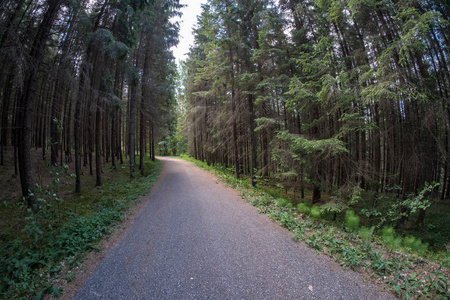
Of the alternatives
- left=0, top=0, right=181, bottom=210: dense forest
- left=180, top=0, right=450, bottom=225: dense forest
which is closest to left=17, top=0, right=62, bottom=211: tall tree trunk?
left=0, top=0, right=181, bottom=210: dense forest

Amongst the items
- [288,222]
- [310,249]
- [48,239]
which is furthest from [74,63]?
[310,249]

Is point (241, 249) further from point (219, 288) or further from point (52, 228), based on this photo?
point (52, 228)

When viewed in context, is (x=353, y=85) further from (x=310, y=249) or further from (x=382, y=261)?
(x=310, y=249)

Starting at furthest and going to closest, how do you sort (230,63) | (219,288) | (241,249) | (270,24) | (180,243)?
1. (230,63)
2. (270,24)
3. (180,243)
4. (241,249)
5. (219,288)

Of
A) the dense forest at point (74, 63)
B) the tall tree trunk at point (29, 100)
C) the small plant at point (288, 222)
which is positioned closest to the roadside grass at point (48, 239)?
the dense forest at point (74, 63)

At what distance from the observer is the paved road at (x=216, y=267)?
2.52 meters

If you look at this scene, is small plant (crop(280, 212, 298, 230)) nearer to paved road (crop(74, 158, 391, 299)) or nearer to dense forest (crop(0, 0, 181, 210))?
paved road (crop(74, 158, 391, 299))

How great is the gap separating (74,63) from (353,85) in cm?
1124

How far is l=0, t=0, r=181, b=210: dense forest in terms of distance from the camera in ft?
17.2

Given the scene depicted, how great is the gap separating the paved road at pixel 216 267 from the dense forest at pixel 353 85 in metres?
3.13

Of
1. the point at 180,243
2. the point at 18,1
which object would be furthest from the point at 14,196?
the point at 180,243

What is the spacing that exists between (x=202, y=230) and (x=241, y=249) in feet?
4.16

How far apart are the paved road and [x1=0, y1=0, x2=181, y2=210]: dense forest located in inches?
104

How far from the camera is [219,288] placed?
8.52 ft
